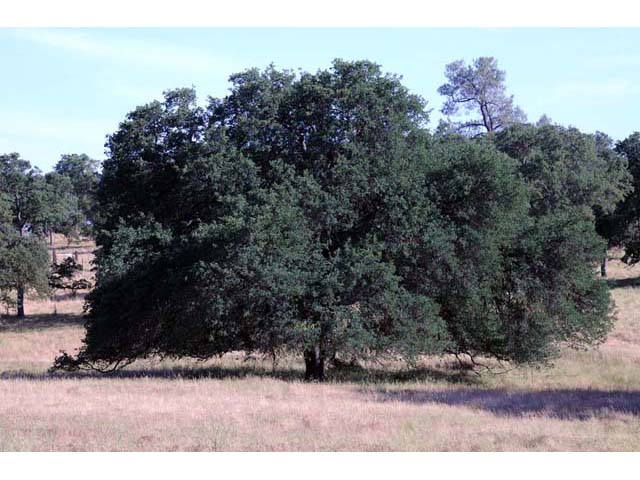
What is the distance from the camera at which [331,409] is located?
14.5 meters

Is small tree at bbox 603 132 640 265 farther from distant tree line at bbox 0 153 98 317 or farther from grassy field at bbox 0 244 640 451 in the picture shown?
distant tree line at bbox 0 153 98 317

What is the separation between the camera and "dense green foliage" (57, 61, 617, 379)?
770 inches

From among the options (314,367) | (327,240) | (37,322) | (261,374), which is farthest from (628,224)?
(37,322)

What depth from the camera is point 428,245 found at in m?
20.0

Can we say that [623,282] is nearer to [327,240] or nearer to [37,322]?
[327,240]

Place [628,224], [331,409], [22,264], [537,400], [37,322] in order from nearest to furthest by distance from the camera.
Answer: [331,409] → [537,400] → [22,264] → [37,322] → [628,224]

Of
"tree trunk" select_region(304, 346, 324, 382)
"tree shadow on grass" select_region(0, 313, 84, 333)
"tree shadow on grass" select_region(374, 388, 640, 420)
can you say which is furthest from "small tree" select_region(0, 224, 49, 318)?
"tree shadow on grass" select_region(374, 388, 640, 420)

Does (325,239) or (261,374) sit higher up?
(325,239)

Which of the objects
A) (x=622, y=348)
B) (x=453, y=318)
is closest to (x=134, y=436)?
(x=453, y=318)

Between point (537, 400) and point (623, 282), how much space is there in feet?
137

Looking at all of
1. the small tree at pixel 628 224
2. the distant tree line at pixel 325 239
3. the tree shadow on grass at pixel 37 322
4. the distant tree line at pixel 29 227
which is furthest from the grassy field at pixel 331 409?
the small tree at pixel 628 224

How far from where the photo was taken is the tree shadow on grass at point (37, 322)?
43.3m

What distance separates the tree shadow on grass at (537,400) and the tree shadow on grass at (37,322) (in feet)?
101

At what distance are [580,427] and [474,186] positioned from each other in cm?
978
